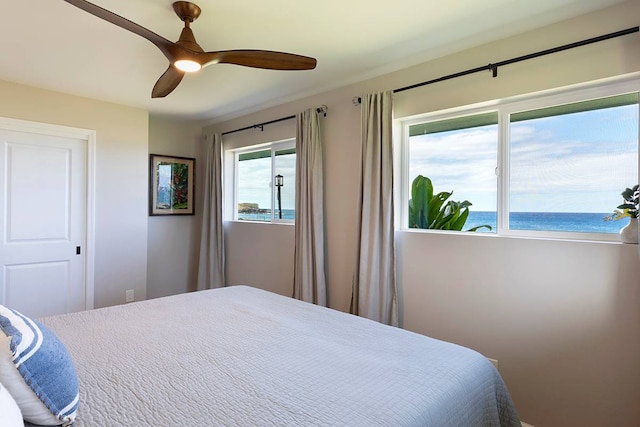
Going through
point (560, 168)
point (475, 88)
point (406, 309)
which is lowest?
point (406, 309)

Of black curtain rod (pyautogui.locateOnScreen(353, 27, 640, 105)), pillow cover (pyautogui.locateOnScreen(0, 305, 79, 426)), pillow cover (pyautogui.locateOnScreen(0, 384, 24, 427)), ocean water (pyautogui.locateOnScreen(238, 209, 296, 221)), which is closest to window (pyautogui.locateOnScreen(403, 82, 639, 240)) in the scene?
black curtain rod (pyautogui.locateOnScreen(353, 27, 640, 105))

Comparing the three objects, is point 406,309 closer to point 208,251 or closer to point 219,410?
point 219,410

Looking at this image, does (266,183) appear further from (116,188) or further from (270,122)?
(116,188)

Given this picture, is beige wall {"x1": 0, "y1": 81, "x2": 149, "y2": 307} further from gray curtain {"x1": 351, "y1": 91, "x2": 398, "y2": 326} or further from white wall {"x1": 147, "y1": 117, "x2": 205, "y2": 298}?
gray curtain {"x1": 351, "y1": 91, "x2": 398, "y2": 326}

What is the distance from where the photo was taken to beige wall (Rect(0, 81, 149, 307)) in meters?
3.45

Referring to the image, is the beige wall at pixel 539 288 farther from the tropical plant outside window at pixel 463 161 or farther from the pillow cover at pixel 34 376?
the pillow cover at pixel 34 376

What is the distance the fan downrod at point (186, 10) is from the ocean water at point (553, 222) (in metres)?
2.08

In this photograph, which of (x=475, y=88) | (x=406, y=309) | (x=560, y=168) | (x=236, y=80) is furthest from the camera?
(x=236, y=80)

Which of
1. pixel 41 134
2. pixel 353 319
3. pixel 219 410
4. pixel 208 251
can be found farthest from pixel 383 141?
pixel 41 134

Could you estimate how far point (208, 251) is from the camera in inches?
167

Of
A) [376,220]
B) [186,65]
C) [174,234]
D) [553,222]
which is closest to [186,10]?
[186,65]

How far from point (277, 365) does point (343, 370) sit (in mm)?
246

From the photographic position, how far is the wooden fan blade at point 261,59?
5.90 ft

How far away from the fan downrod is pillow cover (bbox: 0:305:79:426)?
5.25 ft
